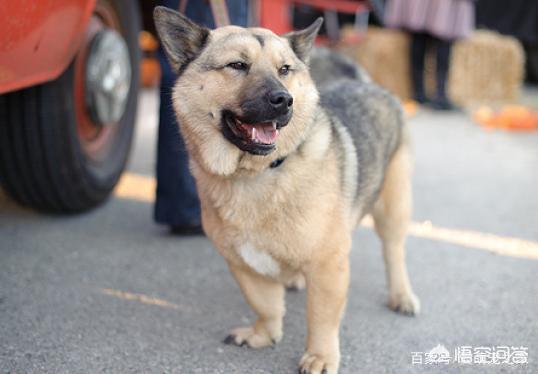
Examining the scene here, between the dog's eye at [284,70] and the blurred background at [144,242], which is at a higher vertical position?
the dog's eye at [284,70]

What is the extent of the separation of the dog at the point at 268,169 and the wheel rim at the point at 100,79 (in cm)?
122

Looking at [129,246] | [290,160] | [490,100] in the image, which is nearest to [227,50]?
[290,160]

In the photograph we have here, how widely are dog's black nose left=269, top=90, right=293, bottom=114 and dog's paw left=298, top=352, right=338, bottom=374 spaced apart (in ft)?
3.29

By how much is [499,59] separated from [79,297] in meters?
7.76

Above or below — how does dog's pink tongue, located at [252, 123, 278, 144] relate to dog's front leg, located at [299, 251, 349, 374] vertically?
above

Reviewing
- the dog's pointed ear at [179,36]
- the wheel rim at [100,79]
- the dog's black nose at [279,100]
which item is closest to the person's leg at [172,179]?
the wheel rim at [100,79]

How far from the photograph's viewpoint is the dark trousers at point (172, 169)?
350cm

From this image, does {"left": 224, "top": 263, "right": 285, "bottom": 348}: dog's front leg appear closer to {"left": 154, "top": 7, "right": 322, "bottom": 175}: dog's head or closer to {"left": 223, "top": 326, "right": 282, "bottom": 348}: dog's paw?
{"left": 223, "top": 326, "right": 282, "bottom": 348}: dog's paw

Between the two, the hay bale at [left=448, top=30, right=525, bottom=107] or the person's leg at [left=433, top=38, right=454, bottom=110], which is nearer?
the person's leg at [left=433, top=38, right=454, bottom=110]

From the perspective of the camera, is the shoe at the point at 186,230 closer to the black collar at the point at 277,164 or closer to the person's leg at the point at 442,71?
the black collar at the point at 277,164

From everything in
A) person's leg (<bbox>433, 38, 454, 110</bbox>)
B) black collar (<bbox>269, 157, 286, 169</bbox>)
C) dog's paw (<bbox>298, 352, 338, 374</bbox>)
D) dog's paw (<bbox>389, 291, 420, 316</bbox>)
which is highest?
black collar (<bbox>269, 157, 286, 169</bbox>)

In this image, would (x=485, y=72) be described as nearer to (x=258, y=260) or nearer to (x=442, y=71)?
(x=442, y=71)

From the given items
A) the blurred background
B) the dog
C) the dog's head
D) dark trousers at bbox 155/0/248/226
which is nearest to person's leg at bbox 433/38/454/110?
the blurred background
